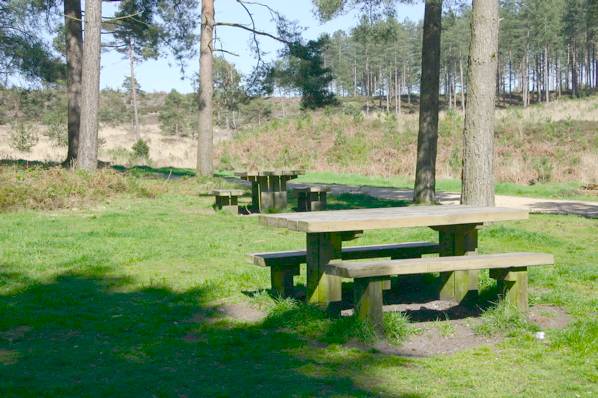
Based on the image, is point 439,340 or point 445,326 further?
point 445,326

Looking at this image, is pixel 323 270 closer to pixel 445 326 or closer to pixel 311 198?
pixel 445 326

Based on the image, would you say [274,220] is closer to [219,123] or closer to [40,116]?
[40,116]

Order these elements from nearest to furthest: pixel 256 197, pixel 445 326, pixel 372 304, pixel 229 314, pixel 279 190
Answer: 1. pixel 372 304
2. pixel 445 326
3. pixel 229 314
4. pixel 279 190
5. pixel 256 197

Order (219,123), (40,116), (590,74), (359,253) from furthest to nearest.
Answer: (590,74), (219,123), (40,116), (359,253)

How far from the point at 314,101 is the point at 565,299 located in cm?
1859

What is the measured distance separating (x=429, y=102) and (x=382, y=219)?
8.75 metres

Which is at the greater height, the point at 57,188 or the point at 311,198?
the point at 57,188

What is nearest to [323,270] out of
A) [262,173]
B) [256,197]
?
[262,173]

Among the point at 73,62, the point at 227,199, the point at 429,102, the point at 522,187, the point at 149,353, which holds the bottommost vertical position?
the point at 149,353

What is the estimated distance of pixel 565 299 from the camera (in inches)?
254

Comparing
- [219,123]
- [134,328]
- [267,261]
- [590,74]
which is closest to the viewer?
[134,328]

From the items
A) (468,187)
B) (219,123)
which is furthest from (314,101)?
(219,123)

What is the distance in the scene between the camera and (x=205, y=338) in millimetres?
5414

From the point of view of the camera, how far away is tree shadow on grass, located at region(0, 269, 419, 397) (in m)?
4.23
